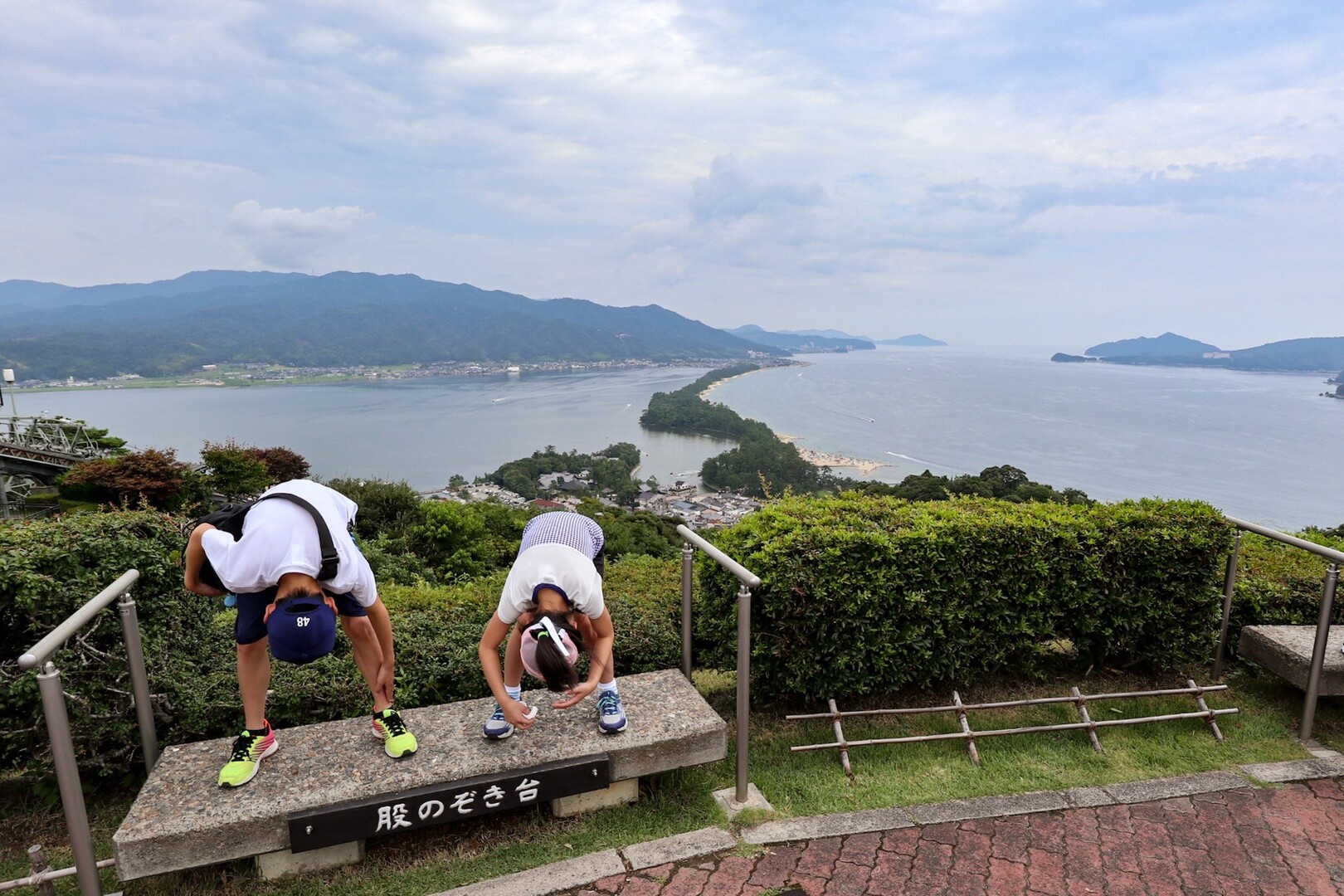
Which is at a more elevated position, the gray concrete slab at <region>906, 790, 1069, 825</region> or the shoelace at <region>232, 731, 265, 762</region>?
the shoelace at <region>232, 731, 265, 762</region>

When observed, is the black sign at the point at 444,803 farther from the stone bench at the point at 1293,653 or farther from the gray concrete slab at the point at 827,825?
the stone bench at the point at 1293,653

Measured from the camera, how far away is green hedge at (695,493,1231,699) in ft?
11.8

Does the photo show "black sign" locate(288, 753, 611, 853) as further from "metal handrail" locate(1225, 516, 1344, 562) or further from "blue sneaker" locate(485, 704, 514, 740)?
"metal handrail" locate(1225, 516, 1344, 562)

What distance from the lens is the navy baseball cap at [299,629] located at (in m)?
2.39

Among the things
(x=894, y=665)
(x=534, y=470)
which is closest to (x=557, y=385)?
(x=534, y=470)

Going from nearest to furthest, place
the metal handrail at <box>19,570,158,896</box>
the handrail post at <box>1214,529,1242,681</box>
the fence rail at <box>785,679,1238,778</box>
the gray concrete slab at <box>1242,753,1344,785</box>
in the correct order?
1. the metal handrail at <box>19,570,158,896</box>
2. the gray concrete slab at <box>1242,753,1344,785</box>
3. the fence rail at <box>785,679,1238,778</box>
4. the handrail post at <box>1214,529,1242,681</box>

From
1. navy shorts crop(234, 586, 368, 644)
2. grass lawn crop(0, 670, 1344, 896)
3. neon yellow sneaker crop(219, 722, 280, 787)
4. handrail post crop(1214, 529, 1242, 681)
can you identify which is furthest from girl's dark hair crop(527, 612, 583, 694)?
handrail post crop(1214, 529, 1242, 681)

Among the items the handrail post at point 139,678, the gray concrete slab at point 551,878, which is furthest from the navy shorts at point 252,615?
the gray concrete slab at point 551,878

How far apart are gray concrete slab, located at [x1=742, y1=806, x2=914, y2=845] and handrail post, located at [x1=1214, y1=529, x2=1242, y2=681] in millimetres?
2755

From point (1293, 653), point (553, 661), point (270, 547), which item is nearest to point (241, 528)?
point (270, 547)

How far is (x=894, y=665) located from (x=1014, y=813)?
3.00 ft

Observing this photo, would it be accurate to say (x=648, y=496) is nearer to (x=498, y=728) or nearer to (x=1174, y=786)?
(x=1174, y=786)

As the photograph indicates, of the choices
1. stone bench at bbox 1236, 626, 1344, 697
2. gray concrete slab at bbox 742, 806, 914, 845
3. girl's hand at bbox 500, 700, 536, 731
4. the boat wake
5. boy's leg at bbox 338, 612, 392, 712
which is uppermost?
boy's leg at bbox 338, 612, 392, 712

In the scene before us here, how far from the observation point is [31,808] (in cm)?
299
